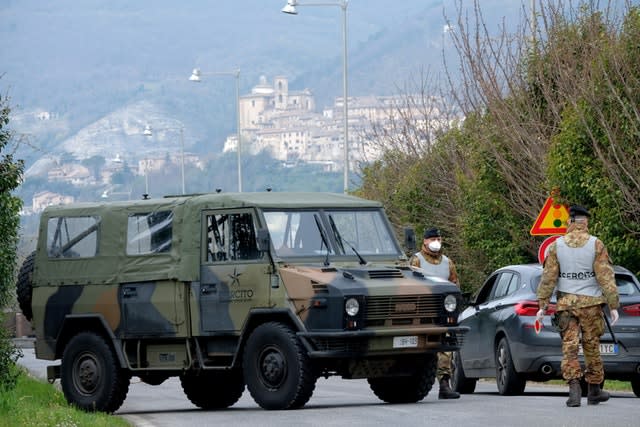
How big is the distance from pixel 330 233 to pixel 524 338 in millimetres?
2693

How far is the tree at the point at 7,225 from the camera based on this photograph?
Result: 21453 mm

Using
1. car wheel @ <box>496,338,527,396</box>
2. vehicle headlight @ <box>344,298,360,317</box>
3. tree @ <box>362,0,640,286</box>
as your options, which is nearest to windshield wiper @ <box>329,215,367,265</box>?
vehicle headlight @ <box>344,298,360,317</box>

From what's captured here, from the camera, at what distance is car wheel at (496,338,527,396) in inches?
814

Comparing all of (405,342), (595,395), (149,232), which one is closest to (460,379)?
(405,342)

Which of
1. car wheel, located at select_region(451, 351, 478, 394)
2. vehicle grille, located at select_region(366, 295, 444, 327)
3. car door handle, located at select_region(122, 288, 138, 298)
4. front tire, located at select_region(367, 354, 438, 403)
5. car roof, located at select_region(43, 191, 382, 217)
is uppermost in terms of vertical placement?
car roof, located at select_region(43, 191, 382, 217)

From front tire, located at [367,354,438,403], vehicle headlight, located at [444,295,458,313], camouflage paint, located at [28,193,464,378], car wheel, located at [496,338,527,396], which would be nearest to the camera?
Result: camouflage paint, located at [28,193,464,378]

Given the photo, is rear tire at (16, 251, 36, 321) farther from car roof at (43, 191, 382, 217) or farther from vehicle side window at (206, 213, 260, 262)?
vehicle side window at (206, 213, 260, 262)

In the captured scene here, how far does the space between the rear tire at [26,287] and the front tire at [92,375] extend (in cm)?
92

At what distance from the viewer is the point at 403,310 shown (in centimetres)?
1825

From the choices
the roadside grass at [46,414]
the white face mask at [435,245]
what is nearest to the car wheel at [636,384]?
the white face mask at [435,245]

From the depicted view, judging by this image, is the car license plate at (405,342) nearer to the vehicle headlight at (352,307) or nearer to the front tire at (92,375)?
the vehicle headlight at (352,307)

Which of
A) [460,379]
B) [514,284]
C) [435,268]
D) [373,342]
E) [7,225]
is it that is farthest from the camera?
[460,379]

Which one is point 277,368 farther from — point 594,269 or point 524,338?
point 524,338

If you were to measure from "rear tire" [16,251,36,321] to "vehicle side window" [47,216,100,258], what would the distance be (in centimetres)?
39
